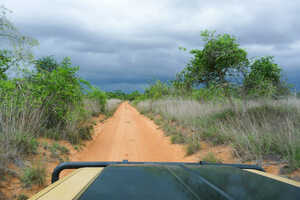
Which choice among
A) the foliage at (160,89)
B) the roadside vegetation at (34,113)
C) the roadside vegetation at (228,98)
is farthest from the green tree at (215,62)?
the foliage at (160,89)

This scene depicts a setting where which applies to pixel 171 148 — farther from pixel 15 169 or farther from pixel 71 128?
pixel 15 169

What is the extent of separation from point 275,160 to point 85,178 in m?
5.39

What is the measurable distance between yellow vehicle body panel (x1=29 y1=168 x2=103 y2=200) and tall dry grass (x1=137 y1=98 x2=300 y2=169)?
4864mm

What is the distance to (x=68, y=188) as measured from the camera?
1304 mm

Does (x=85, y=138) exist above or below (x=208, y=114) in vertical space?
below

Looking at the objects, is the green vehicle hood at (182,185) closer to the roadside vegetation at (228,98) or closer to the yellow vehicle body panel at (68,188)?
the yellow vehicle body panel at (68,188)

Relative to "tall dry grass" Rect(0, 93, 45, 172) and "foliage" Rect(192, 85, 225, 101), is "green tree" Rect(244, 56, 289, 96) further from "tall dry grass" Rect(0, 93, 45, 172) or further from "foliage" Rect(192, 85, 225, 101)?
"tall dry grass" Rect(0, 93, 45, 172)

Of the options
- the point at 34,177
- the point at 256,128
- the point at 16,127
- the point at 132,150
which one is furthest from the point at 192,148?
the point at 16,127

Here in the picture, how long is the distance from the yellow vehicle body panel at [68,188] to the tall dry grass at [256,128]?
191 inches

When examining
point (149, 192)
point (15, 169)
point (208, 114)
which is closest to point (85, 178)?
point (149, 192)

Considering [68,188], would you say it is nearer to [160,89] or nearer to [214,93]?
[214,93]

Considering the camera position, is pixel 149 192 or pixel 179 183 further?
→ pixel 179 183

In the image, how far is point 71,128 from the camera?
8.65 meters

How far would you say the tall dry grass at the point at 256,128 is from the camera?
539 cm
